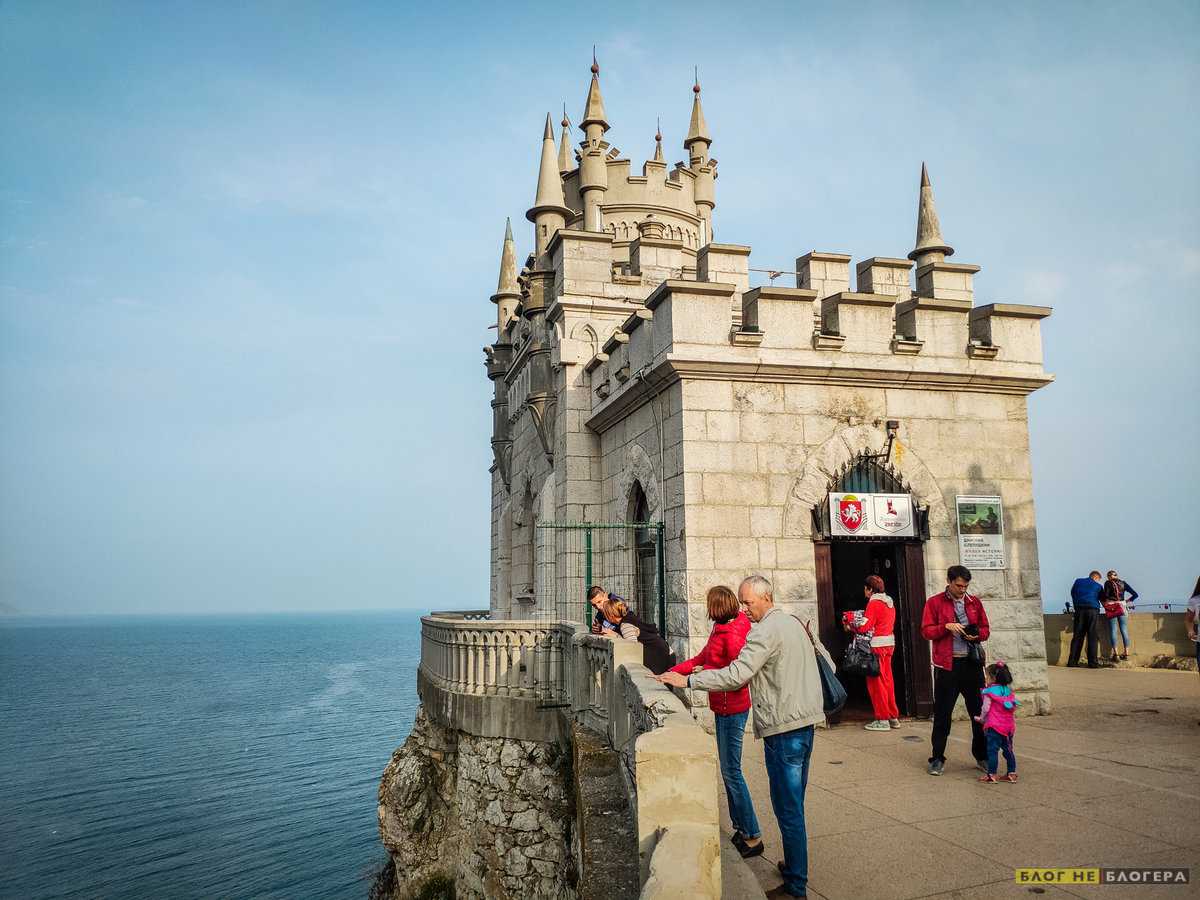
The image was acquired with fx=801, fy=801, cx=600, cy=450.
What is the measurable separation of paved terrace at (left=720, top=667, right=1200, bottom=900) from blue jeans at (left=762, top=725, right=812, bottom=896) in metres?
0.31

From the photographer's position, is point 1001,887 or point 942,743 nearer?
point 1001,887

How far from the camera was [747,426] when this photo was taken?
10672 mm

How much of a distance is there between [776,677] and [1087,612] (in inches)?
567

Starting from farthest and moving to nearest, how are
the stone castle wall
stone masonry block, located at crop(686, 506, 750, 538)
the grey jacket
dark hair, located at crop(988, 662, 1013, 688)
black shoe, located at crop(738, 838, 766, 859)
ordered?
the stone castle wall → stone masonry block, located at crop(686, 506, 750, 538) → dark hair, located at crop(988, 662, 1013, 688) → black shoe, located at crop(738, 838, 766, 859) → the grey jacket

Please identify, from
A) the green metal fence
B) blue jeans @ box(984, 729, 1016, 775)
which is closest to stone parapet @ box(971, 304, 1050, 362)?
the green metal fence

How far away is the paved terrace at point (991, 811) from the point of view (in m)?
5.11

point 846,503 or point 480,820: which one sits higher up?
point 846,503

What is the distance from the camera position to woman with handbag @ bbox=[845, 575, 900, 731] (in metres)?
9.85

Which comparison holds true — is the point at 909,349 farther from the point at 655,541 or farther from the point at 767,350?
the point at 655,541

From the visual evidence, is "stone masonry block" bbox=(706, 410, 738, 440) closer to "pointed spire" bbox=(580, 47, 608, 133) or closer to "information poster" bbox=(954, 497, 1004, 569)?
"information poster" bbox=(954, 497, 1004, 569)

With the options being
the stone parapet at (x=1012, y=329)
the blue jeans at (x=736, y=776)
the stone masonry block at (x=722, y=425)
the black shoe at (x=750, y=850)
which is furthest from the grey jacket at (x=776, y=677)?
the stone parapet at (x=1012, y=329)

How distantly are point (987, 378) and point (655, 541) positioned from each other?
5.38 m

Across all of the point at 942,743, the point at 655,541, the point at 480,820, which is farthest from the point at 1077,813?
the point at 480,820

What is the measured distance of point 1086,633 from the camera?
663 inches
